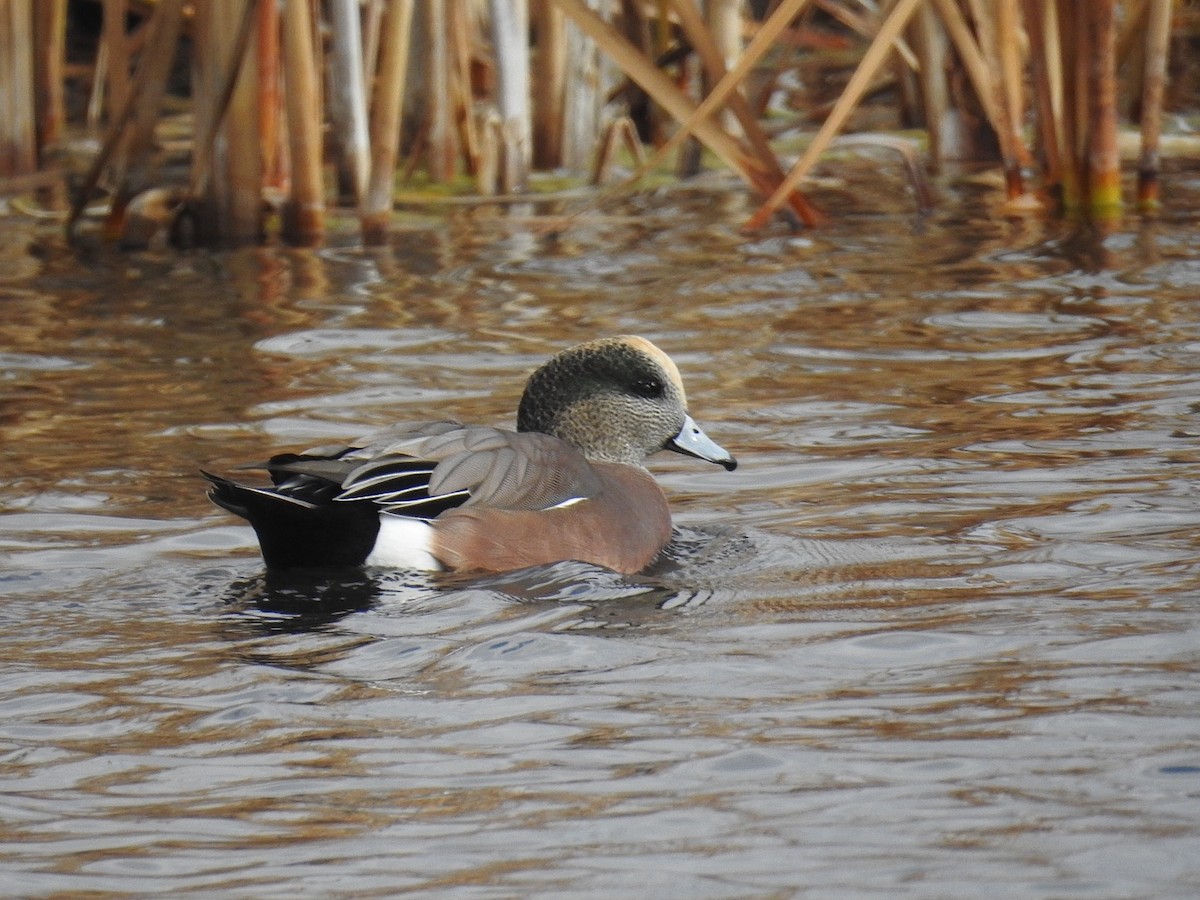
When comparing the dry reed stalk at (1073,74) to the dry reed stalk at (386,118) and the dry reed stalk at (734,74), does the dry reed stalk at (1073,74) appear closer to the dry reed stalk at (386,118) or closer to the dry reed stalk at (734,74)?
the dry reed stalk at (734,74)

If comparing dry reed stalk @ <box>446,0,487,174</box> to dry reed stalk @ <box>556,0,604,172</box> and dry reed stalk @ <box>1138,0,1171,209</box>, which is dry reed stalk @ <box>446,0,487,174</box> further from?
dry reed stalk @ <box>1138,0,1171,209</box>

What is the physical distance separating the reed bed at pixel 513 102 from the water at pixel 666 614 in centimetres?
40

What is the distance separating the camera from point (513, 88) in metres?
8.63

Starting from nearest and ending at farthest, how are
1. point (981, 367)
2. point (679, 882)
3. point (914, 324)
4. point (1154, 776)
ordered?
point (679, 882) → point (1154, 776) → point (981, 367) → point (914, 324)

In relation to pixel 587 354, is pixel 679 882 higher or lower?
lower

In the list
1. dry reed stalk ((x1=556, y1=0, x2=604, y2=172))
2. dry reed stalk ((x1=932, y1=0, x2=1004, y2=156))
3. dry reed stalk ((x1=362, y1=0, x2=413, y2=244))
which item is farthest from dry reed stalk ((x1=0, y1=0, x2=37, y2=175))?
dry reed stalk ((x1=932, y1=0, x2=1004, y2=156))

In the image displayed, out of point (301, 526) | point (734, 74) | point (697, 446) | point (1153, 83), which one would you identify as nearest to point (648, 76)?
point (734, 74)

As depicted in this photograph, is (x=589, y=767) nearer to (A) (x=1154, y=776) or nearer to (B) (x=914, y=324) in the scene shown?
(A) (x=1154, y=776)

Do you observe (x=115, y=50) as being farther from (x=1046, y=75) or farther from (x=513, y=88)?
(x=1046, y=75)

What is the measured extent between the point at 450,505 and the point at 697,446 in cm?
85

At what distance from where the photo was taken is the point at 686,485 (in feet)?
18.1

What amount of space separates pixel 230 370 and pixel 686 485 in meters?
1.84

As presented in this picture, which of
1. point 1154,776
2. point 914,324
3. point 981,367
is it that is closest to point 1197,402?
point 981,367

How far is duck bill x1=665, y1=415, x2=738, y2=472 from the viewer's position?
507 cm
